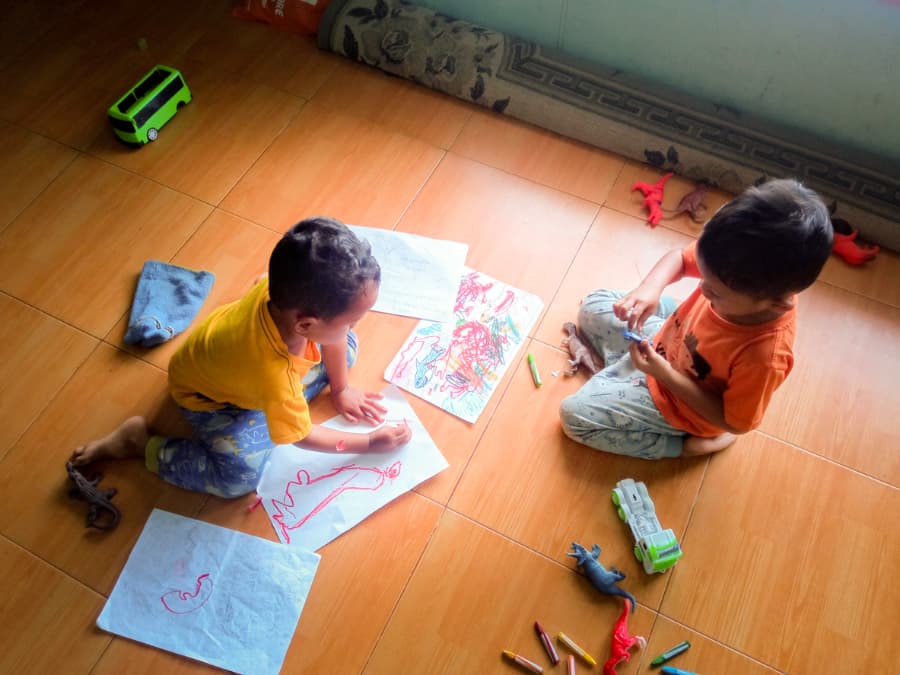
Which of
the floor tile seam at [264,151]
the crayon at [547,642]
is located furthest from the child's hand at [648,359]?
the floor tile seam at [264,151]

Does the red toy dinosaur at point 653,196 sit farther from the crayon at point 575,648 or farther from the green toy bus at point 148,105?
the green toy bus at point 148,105

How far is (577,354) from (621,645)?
54 cm

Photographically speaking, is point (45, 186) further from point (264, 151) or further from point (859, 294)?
point (859, 294)

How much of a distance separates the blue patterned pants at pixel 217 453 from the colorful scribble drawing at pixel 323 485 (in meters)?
0.07

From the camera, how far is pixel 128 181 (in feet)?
5.46

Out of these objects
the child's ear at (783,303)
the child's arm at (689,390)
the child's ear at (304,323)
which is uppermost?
the child's ear at (783,303)

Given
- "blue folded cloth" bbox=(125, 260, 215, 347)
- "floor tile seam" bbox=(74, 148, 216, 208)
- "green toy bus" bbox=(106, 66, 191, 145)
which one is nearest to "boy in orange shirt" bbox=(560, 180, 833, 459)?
"blue folded cloth" bbox=(125, 260, 215, 347)

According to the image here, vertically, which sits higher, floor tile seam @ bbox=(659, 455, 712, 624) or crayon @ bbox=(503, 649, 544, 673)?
floor tile seam @ bbox=(659, 455, 712, 624)

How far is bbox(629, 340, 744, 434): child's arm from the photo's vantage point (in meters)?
1.11

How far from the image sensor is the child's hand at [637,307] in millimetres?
1219

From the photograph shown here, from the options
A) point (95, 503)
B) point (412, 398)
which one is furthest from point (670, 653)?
point (95, 503)

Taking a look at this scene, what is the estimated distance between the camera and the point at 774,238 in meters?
0.88

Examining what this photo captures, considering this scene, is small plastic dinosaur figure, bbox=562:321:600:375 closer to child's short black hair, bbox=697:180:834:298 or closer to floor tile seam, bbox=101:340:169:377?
child's short black hair, bbox=697:180:834:298

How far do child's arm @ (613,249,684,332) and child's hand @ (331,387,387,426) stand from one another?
1.60ft
